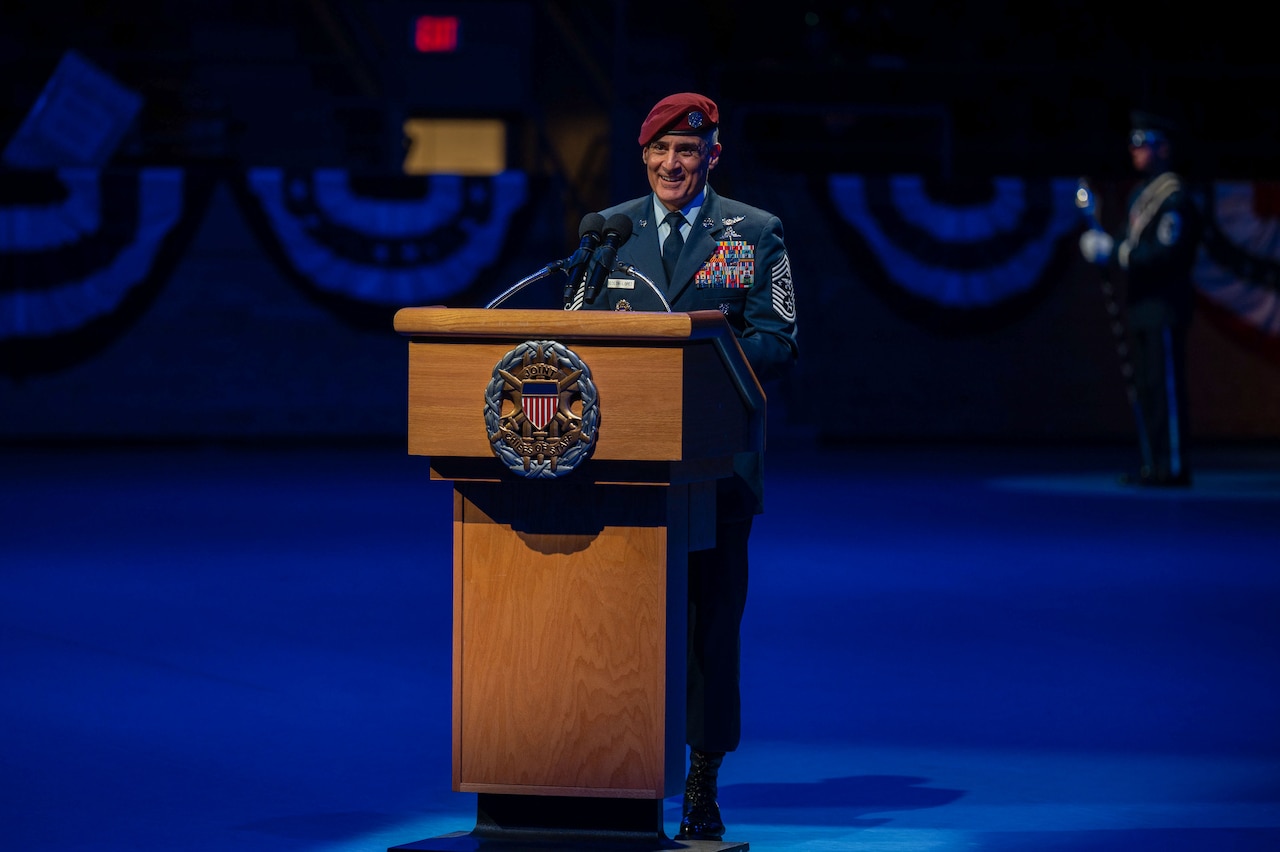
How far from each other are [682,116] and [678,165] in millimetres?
139

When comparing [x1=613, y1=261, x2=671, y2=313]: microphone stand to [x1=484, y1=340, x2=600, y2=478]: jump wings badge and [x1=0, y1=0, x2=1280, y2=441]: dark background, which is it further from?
[x1=0, y1=0, x2=1280, y2=441]: dark background

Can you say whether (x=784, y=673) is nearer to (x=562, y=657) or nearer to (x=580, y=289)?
(x=580, y=289)

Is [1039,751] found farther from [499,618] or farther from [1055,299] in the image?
[1055,299]

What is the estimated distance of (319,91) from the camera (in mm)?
20328

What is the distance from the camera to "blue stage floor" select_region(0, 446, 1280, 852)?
5113 mm

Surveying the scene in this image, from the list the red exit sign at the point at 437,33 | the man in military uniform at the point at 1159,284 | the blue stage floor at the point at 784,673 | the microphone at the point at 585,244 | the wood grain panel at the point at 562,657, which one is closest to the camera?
the wood grain panel at the point at 562,657

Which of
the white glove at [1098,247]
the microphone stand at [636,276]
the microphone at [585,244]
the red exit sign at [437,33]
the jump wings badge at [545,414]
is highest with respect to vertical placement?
the red exit sign at [437,33]

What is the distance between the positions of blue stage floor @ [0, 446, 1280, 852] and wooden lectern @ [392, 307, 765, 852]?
0.62 meters

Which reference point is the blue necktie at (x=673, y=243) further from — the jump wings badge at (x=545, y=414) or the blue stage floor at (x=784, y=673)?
the blue stage floor at (x=784, y=673)

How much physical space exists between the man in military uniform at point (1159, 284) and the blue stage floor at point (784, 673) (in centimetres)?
82

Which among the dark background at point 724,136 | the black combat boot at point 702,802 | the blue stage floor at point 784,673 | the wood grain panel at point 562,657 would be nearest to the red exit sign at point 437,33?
the dark background at point 724,136

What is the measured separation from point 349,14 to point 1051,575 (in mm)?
12022

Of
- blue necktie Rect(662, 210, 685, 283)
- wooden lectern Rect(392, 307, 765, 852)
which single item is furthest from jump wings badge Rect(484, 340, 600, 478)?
blue necktie Rect(662, 210, 685, 283)

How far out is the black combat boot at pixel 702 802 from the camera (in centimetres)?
468
